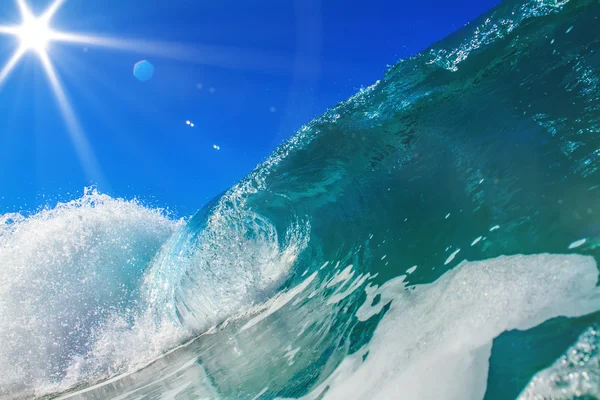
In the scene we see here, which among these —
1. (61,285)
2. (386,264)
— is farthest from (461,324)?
(61,285)

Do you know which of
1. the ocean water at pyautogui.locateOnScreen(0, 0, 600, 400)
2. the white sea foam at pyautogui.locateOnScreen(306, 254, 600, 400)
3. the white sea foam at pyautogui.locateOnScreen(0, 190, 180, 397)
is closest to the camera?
the white sea foam at pyautogui.locateOnScreen(306, 254, 600, 400)

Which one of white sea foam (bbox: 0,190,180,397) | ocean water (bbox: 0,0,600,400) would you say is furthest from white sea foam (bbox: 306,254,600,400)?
white sea foam (bbox: 0,190,180,397)

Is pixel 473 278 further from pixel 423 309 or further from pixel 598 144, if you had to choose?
pixel 598 144

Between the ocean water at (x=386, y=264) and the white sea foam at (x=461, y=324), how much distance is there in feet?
0.04

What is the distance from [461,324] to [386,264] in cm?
174

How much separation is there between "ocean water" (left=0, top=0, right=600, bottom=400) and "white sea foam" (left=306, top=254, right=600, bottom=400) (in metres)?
0.01

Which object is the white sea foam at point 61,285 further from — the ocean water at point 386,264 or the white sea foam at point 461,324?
the white sea foam at point 461,324

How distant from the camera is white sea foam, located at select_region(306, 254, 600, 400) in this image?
4.59ft

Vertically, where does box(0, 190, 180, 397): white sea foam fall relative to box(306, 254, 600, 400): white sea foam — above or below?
above

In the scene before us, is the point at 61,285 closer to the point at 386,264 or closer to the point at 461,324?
the point at 386,264

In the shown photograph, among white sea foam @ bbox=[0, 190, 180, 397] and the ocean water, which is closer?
the ocean water

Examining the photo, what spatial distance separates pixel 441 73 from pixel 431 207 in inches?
138

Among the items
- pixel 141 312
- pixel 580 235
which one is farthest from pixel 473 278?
pixel 141 312

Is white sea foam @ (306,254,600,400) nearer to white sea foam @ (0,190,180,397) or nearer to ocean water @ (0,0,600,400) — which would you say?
ocean water @ (0,0,600,400)
